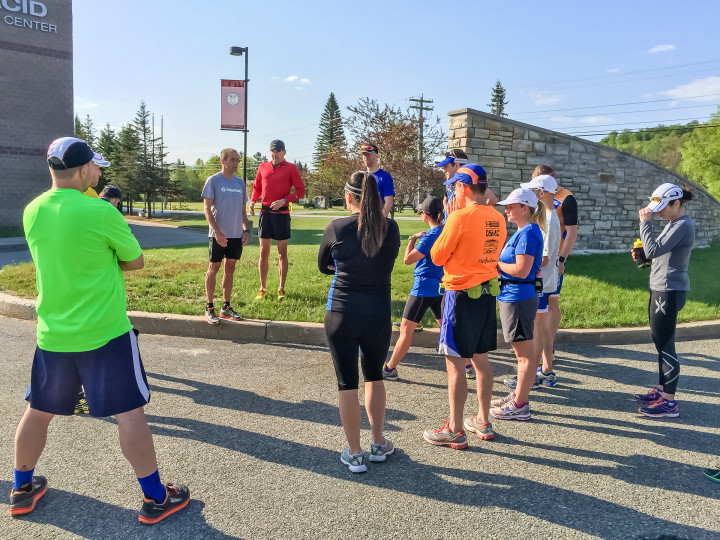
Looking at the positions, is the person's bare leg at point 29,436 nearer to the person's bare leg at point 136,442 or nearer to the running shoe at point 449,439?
the person's bare leg at point 136,442

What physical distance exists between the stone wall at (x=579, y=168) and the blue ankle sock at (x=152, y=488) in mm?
9423

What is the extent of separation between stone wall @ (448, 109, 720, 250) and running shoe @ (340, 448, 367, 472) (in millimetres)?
8598

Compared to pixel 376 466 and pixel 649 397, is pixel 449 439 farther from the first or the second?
pixel 649 397

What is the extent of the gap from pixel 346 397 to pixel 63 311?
1.64m

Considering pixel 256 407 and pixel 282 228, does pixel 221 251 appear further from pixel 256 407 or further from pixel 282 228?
pixel 256 407

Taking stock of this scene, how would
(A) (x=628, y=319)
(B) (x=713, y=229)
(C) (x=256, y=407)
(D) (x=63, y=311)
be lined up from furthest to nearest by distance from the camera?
1. (B) (x=713, y=229)
2. (A) (x=628, y=319)
3. (C) (x=256, y=407)
4. (D) (x=63, y=311)

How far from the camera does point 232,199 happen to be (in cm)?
630

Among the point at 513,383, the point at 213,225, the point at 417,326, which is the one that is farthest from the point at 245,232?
the point at 513,383

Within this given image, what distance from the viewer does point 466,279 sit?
3.51m

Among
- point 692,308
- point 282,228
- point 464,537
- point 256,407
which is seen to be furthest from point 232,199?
point 692,308

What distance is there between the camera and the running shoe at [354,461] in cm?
323

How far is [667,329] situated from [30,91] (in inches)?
994

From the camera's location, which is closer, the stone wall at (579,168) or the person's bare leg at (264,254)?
the person's bare leg at (264,254)

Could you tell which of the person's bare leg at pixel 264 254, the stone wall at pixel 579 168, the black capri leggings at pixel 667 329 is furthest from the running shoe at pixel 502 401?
the stone wall at pixel 579 168
